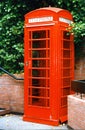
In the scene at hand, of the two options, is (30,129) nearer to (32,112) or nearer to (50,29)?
(32,112)

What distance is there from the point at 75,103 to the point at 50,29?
1.94 metres

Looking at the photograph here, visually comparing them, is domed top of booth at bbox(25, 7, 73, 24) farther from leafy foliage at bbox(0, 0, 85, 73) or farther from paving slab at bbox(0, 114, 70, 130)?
paving slab at bbox(0, 114, 70, 130)

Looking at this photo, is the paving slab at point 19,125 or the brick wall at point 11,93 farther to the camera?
the brick wall at point 11,93

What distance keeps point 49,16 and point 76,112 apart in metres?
2.43

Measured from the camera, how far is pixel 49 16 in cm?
770

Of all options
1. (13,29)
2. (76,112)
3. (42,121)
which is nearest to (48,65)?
(42,121)

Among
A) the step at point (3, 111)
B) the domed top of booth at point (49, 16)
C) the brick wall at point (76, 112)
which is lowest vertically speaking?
the step at point (3, 111)

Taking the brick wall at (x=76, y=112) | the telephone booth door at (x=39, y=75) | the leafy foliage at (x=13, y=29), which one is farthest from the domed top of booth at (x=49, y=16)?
the brick wall at (x=76, y=112)

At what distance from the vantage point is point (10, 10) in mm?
9586

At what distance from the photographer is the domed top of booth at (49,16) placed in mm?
7625

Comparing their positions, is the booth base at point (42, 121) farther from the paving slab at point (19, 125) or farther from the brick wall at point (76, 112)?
the brick wall at point (76, 112)

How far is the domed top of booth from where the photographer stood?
7.62 metres

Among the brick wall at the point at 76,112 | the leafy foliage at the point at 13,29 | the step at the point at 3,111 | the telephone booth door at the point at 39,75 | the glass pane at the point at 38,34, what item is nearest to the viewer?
the brick wall at the point at 76,112

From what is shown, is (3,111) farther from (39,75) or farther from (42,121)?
(39,75)
